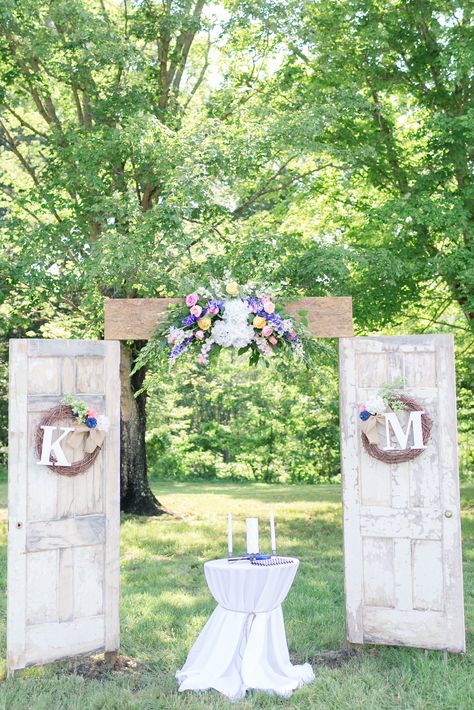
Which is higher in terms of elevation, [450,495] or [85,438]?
[85,438]

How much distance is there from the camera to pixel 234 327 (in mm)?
5469

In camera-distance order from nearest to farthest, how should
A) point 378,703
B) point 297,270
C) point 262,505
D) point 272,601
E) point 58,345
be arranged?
point 378,703, point 272,601, point 58,345, point 297,270, point 262,505

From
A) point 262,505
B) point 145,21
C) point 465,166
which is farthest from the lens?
point 262,505

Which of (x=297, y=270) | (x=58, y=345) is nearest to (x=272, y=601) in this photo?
(x=58, y=345)

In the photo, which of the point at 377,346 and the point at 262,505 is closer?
the point at 377,346

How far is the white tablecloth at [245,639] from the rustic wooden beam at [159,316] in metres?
1.79

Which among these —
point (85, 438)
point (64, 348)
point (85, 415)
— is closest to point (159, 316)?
point (64, 348)

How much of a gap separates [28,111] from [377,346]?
34.7ft

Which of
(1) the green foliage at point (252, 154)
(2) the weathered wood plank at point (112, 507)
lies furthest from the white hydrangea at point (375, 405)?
Result: (1) the green foliage at point (252, 154)

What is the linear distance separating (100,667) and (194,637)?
2.89 ft

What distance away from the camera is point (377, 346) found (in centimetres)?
582

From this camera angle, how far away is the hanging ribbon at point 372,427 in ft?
18.6

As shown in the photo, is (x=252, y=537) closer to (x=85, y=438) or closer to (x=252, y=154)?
(x=85, y=438)

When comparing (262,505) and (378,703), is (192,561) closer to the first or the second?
(378,703)
